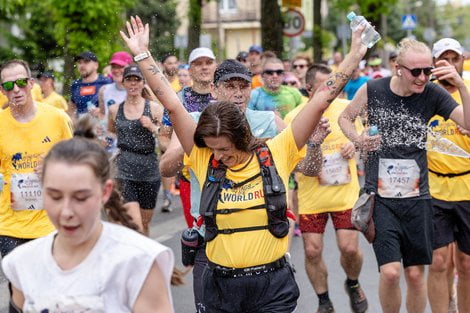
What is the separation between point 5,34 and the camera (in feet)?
121

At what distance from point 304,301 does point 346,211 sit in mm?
906

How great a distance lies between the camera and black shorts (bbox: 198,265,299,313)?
4832 millimetres

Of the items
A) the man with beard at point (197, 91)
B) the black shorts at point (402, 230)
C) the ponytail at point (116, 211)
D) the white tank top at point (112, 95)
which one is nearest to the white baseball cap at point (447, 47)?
the black shorts at point (402, 230)

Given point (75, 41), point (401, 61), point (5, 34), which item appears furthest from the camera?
point (5, 34)

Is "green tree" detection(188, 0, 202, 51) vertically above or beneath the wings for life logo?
above

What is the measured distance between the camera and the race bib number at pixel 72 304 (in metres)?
3.24

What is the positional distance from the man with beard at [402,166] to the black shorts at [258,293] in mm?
1619

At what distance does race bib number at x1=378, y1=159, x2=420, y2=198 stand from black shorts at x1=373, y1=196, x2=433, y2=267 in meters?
0.05

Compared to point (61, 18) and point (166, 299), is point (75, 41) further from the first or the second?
point (166, 299)

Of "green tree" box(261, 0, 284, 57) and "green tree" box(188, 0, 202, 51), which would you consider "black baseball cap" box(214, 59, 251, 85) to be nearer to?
"green tree" box(261, 0, 284, 57)

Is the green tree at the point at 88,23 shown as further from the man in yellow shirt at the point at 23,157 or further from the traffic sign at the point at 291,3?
the man in yellow shirt at the point at 23,157

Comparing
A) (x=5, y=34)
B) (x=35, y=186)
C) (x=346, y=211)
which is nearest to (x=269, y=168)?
(x=35, y=186)

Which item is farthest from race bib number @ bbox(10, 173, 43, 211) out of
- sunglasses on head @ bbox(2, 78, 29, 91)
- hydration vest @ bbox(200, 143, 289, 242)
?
hydration vest @ bbox(200, 143, 289, 242)

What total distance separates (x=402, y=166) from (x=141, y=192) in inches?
142
